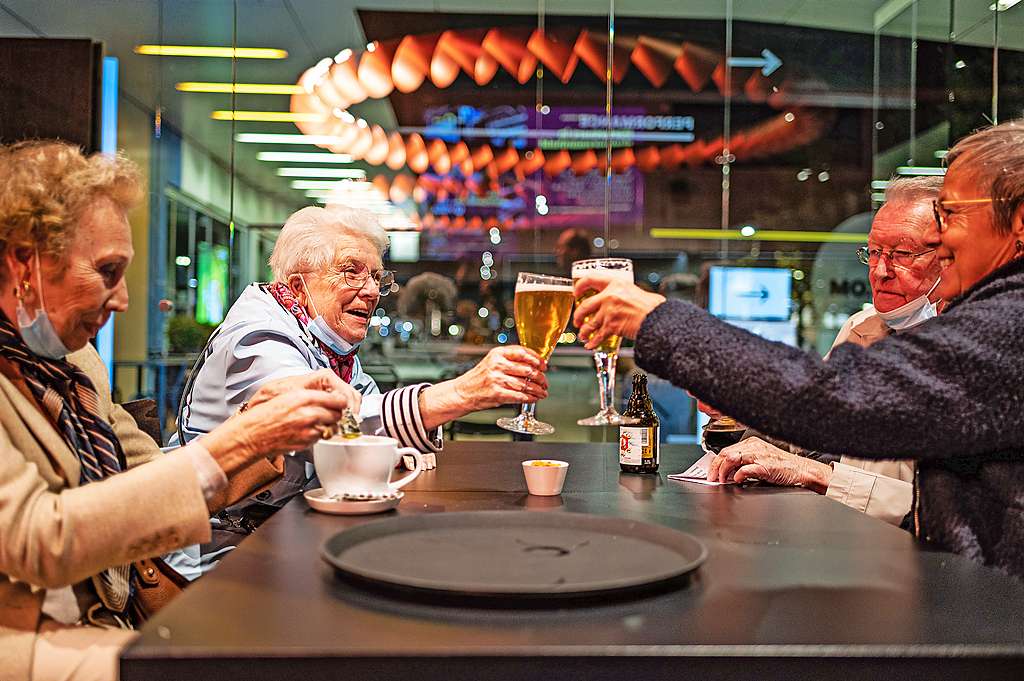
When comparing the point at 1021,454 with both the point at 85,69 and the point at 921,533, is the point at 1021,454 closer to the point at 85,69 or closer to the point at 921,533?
the point at 921,533

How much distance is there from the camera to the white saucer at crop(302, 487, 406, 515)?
5.06 ft

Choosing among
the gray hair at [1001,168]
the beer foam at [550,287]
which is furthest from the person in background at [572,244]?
the gray hair at [1001,168]

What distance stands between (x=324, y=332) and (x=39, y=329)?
3.79ft

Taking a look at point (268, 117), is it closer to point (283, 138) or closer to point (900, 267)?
point (283, 138)

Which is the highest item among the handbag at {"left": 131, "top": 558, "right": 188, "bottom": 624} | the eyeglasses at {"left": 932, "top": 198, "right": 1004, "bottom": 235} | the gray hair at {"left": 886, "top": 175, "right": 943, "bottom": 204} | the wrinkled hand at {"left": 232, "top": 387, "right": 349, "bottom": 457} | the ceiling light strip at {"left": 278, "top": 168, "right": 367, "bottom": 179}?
the ceiling light strip at {"left": 278, "top": 168, "right": 367, "bottom": 179}

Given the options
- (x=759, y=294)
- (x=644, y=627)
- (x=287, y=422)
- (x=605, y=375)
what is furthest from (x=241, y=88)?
(x=644, y=627)

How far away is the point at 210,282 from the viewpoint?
5.72 metres

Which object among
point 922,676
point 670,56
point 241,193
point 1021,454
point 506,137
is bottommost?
point 922,676

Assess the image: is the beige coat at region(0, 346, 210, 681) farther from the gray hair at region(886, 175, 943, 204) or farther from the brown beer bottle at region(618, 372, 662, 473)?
the gray hair at region(886, 175, 943, 204)

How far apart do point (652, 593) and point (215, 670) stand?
0.48 metres

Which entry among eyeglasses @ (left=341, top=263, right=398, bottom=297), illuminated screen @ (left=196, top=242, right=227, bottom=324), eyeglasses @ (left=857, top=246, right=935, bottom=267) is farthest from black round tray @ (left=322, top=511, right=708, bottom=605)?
illuminated screen @ (left=196, top=242, right=227, bottom=324)

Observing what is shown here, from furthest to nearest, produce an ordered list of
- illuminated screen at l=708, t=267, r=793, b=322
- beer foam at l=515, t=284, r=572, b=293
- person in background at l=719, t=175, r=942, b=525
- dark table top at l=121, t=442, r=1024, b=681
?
illuminated screen at l=708, t=267, r=793, b=322 → person in background at l=719, t=175, r=942, b=525 → beer foam at l=515, t=284, r=572, b=293 → dark table top at l=121, t=442, r=1024, b=681

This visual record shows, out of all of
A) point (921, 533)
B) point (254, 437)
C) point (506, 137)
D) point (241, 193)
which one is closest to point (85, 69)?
point (241, 193)

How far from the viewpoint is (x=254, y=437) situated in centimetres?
139
